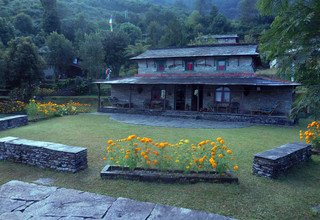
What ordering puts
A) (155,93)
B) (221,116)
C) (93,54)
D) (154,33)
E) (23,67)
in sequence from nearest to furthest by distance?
1. (221,116)
2. (23,67)
3. (155,93)
4. (93,54)
5. (154,33)

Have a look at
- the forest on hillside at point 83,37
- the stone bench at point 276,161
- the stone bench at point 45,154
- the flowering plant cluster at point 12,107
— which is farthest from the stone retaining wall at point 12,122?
the stone bench at point 276,161

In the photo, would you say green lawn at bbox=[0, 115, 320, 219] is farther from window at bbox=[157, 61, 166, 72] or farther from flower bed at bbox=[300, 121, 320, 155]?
window at bbox=[157, 61, 166, 72]

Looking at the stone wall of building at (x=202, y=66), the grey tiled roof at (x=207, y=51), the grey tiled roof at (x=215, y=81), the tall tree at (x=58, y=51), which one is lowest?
the grey tiled roof at (x=215, y=81)

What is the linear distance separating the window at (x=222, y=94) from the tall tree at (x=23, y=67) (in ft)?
54.4

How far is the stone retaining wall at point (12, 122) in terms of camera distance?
1371cm

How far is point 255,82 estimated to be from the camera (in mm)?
17812

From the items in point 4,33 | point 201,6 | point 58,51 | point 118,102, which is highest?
point 201,6

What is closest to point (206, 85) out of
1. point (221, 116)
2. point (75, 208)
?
point (221, 116)

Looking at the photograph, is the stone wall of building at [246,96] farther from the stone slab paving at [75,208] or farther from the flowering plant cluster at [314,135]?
the stone slab paving at [75,208]

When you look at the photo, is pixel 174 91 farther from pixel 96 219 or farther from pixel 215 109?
pixel 96 219

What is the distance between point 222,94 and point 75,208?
1862cm

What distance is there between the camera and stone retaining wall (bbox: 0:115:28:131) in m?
13.7

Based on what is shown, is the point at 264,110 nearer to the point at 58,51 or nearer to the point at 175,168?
the point at 175,168

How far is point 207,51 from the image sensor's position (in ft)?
72.6
